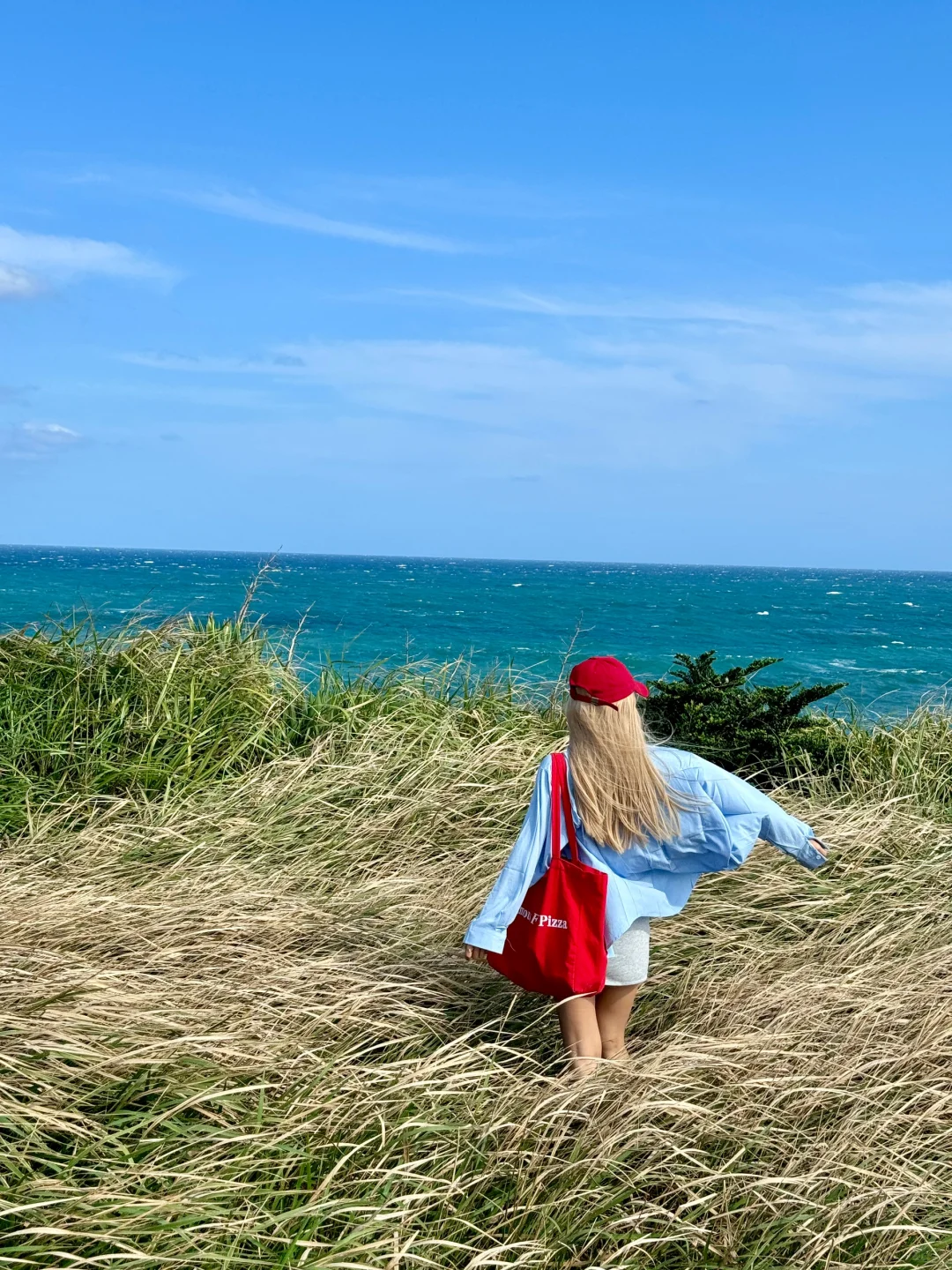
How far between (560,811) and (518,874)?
0.21 metres

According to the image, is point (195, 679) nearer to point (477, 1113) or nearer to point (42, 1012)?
point (42, 1012)

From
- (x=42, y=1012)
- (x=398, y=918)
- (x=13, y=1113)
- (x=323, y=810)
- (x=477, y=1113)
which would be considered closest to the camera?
(x=13, y=1113)

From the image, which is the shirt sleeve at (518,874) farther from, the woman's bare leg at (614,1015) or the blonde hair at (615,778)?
the woman's bare leg at (614,1015)

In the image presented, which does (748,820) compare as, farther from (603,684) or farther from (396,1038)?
(396,1038)

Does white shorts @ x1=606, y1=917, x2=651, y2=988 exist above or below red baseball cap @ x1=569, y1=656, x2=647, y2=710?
below

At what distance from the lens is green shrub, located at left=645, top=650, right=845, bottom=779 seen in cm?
674

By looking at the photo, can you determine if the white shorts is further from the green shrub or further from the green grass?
the green shrub

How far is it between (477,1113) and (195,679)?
3886mm

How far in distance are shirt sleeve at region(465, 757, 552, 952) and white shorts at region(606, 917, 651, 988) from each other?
1.05 ft

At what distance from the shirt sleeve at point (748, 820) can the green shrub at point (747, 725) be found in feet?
10.7

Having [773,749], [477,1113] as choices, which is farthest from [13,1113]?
[773,749]

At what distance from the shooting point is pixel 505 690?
7.22 meters

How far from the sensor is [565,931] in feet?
10.0

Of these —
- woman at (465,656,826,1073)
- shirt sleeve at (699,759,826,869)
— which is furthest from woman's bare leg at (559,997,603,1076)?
shirt sleeve at (699,759,826,869)
